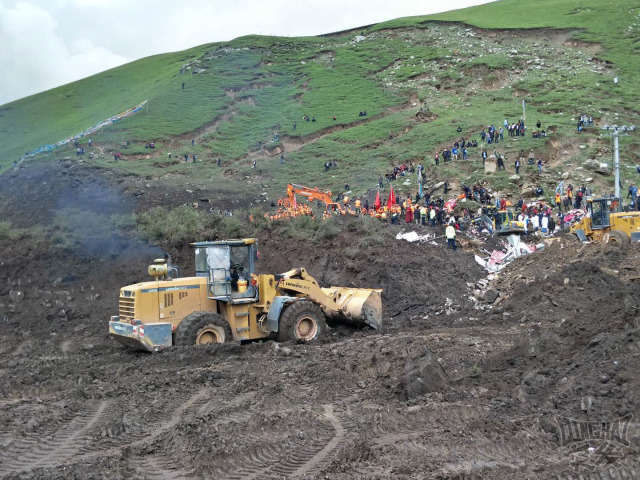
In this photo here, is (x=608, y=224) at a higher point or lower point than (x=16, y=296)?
higher

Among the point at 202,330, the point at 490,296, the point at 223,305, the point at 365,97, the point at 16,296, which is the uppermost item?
the point at 365,97

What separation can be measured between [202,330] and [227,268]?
1.57 metres

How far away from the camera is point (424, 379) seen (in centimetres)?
899

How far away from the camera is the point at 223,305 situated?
14.4 metres

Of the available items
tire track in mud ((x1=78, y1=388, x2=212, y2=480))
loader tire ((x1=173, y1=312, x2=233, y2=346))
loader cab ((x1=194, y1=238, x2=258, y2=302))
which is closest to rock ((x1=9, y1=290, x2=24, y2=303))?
loader cab ((x1=194, y1=238, x2=258, y2=302))

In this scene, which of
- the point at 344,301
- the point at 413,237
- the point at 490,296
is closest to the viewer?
the point at 344,301

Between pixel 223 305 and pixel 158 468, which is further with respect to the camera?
pixel 223 305

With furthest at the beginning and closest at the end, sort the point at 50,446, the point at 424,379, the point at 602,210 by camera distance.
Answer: the point at 602,210 → the point at 424,379 → the point at 50,446

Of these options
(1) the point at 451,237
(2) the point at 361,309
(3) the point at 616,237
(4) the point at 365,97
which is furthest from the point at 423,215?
(4) the point at 365,97

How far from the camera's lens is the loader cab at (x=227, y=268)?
46.4ft

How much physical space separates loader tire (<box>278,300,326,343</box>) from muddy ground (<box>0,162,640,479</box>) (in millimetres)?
452

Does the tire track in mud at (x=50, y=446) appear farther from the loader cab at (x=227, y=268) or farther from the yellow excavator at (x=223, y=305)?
the loader cab at (x=227, y=268)

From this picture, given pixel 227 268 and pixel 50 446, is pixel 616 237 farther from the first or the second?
pixel 50 446

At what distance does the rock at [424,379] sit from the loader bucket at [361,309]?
6.05 m
